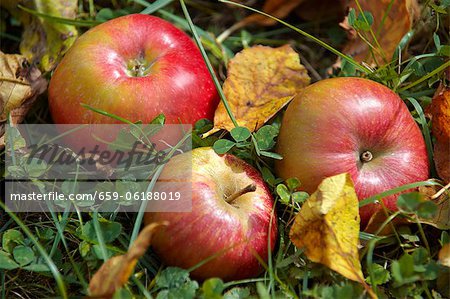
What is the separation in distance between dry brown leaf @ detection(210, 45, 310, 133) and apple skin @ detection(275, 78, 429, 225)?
0.71 ft

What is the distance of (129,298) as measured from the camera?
138 cm

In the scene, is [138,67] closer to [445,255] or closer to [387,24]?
[387,24]

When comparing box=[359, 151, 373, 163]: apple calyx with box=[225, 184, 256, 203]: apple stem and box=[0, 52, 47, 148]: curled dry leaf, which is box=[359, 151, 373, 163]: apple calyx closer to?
box=[225, 184, 256, 203]: apple stem

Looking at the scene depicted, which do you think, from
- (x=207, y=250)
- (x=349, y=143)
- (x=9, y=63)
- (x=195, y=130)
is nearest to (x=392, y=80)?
(x=349, y=143)

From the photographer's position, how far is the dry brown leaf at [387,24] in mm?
2045

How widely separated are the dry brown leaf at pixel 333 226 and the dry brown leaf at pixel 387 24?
2.17 ft

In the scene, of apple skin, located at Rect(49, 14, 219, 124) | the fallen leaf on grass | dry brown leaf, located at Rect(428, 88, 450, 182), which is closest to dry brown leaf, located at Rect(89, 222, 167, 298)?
apple skin, located at Rect(49, 14, 219, 124)

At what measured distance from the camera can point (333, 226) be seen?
1.49 metres

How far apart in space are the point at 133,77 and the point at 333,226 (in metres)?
0.74

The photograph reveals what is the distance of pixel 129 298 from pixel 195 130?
617 mm

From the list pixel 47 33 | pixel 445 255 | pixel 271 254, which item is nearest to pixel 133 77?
pixel 47 33

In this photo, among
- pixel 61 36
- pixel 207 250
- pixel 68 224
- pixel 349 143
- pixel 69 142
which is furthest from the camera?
pixel 61 36

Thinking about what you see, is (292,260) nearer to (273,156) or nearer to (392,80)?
(273,156)

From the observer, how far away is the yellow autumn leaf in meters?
1.46
